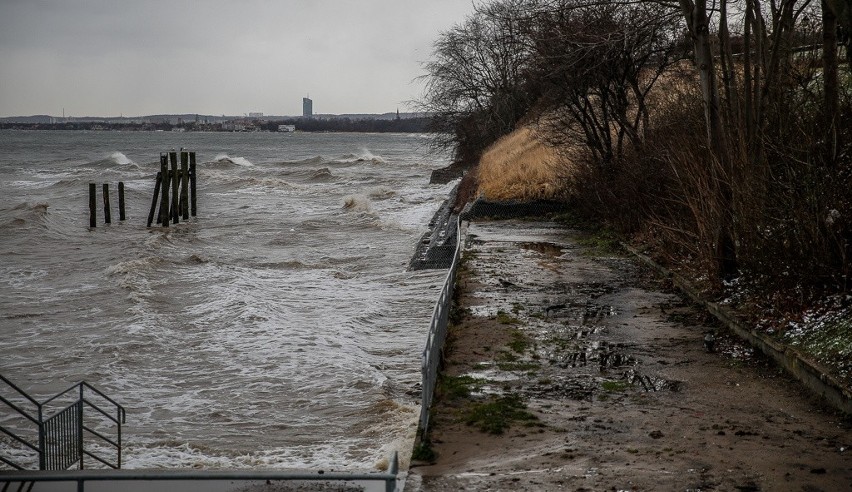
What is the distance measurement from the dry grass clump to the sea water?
3047 mm

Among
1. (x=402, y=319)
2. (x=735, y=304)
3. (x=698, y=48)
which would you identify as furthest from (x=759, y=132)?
(x=402, y=319)

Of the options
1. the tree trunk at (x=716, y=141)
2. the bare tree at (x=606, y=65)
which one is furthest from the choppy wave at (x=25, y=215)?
the tree trunk at (x=716, y=141)

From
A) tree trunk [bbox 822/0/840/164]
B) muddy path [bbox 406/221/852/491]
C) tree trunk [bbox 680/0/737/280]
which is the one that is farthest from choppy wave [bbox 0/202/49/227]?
tree trunk [bbox 822/0/840/164]

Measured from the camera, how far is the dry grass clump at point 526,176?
23562 mm

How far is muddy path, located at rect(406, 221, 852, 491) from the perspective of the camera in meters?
6.16

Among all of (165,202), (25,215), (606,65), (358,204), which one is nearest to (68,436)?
(606,65)

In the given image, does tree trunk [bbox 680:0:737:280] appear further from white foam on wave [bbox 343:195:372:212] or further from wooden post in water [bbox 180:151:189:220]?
wooden post in water [bbox 180:151:189:220]

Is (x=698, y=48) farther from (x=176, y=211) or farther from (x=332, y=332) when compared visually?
(x=176, y=211)

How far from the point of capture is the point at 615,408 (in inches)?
302

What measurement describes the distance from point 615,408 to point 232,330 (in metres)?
8.89

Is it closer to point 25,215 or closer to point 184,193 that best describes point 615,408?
point 184,193

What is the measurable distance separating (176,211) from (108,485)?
3015 centimetres

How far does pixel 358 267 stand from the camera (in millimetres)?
22500

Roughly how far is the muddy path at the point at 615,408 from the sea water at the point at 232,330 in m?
1.34
